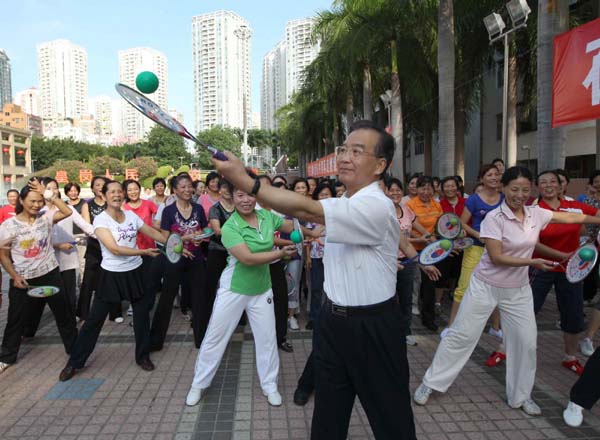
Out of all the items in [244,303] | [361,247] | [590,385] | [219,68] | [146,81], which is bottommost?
[590,385]

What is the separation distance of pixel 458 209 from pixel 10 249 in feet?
17.8

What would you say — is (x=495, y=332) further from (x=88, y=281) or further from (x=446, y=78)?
(x=446, y=78)

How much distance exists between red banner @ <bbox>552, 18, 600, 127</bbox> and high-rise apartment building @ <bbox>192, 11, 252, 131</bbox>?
40743mm

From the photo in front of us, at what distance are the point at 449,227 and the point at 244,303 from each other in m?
2.60

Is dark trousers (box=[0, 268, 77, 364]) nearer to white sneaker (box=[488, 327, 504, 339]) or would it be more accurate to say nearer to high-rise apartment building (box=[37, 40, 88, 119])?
white sneaker (box=[488, 327, 504, 339])

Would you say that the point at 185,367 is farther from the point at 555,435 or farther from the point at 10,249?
the point at 555,435

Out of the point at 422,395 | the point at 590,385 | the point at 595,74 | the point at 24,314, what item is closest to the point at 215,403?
the point at 422,395

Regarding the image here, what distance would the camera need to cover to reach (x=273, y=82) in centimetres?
8856

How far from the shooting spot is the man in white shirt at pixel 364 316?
2.06 metres

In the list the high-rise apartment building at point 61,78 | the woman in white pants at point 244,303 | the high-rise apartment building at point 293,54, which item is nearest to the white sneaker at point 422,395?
the woman in white pants at point 244,303

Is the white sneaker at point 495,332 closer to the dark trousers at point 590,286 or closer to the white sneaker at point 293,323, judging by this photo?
the dark trousers at point 590,286

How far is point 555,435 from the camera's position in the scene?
318 cm

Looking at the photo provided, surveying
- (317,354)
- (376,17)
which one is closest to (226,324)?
(317,354)

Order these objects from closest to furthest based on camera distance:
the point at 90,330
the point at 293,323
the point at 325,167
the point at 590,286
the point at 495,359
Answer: the point at 90,330, the point at 495,359, the point at 293,323, the point at 590,286, the point at 325,167
